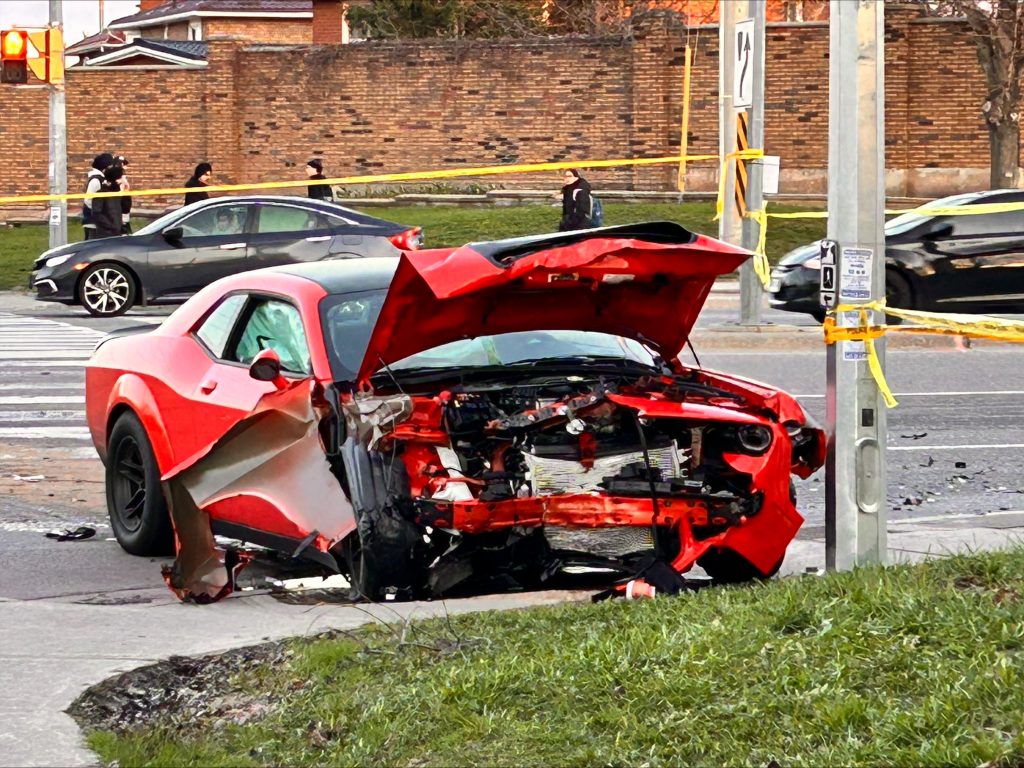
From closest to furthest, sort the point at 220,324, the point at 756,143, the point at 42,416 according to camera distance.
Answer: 1. the point at 220,324
2. the point at 42,416
3. the point at 756,143

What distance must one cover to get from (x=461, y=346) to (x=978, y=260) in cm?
1206

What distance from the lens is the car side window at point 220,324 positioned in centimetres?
845

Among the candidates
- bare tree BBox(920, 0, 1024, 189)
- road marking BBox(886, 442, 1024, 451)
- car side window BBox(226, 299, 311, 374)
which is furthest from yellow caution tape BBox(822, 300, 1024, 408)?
bare tree BBox(920, 0, 1024, 189)

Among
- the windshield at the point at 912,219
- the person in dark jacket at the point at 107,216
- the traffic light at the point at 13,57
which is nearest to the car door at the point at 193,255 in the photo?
the person in dark jacket at the point at 107,216

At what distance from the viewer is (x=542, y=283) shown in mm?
7152

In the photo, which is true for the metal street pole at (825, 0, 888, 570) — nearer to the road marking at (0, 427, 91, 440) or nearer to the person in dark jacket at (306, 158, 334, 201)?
the road marking at (0, 427, 91, 440)

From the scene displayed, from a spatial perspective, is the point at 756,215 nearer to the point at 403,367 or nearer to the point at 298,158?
the point at 403,367

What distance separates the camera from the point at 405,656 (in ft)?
19.3

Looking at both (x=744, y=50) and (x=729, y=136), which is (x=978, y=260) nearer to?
(x=729, y=136)

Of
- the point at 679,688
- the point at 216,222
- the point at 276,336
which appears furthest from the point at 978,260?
the point at 679,688

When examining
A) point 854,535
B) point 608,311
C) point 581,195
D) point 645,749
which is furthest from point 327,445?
point 581,195

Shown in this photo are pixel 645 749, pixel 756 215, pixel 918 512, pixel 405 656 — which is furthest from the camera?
pixel 756 215

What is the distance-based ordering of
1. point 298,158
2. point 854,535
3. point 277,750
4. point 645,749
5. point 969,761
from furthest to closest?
1. point 298,158
2. point 854,535
3. point 277,750
4. point 645,749
5. point 969,761

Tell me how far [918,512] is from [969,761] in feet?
18.6
